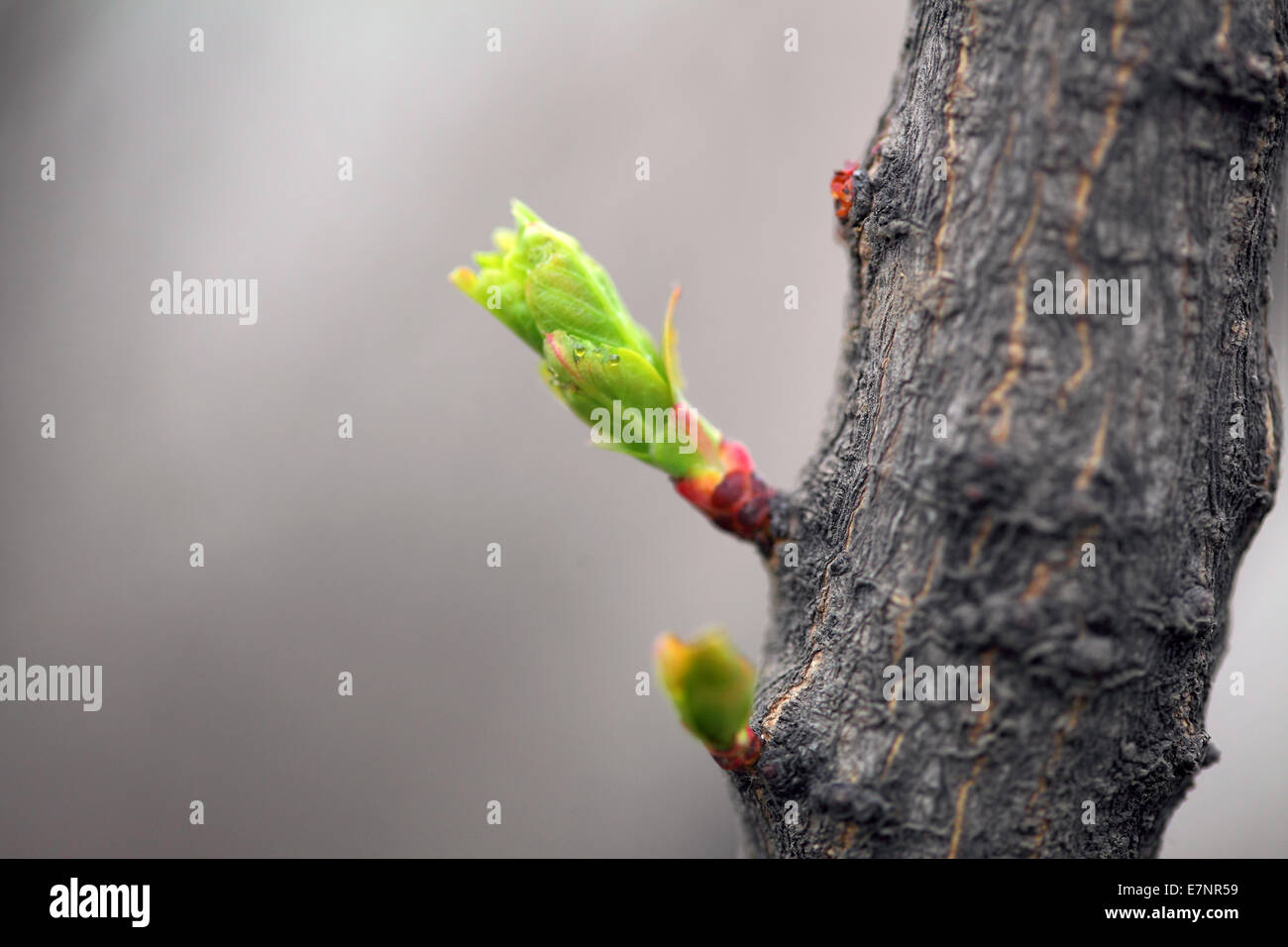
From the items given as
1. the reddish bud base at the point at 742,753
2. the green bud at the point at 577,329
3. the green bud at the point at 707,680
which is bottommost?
the reddish bud base at the point at 742,753

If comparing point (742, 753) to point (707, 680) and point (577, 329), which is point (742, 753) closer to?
point (707, 680)

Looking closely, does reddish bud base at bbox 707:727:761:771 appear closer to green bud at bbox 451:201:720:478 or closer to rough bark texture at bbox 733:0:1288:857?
rough bark texture at bbox 733:0:1288:857

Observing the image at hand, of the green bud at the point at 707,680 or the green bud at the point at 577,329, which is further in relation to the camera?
the green bud at the point at 577,329

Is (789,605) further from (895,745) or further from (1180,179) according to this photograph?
(1180,179)

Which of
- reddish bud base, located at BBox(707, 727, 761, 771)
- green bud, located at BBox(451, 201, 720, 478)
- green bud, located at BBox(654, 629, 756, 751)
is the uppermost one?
green bud, located at BBox(451, 201, 720, 478)

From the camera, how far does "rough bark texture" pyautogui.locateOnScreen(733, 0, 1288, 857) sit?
413 mm

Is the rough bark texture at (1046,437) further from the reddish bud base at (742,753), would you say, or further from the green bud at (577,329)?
the green bud at (577,329)

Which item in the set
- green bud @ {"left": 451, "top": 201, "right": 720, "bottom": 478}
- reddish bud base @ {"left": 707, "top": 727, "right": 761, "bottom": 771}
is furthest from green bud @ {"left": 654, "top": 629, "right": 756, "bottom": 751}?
green bud @ {"left": 451, "top": 201, "right": 720, "bottom": 478}

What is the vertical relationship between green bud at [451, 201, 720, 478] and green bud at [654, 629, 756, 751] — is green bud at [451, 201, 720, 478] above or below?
above

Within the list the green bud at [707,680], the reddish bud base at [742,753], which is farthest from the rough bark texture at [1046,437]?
the green bud at [707,680]

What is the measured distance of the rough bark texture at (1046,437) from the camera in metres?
0.41
